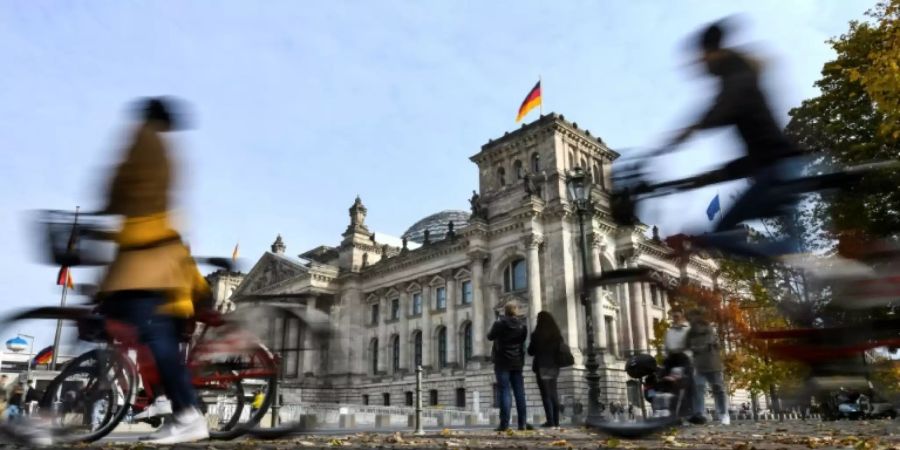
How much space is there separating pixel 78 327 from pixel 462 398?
132ft

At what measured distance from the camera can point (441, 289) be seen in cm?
4972

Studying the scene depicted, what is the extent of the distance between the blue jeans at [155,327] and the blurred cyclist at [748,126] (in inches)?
154

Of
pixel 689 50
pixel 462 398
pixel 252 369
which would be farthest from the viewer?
pixel 462 398

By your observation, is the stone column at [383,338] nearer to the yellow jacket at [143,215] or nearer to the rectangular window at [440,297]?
the rectangular window at [440,297]

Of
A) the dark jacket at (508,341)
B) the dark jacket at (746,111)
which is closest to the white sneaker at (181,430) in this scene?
the dark jacket at (746,111)

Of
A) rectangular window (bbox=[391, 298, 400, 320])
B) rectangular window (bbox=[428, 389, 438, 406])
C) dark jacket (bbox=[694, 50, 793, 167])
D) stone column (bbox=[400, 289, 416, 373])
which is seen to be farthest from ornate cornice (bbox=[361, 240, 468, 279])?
dark jacket (bbox=[694, 50, 793, 167])

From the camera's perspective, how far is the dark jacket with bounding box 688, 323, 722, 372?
7254 millimetres

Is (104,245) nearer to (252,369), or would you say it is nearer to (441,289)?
(252,369)

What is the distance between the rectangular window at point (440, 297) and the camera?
49.1 m

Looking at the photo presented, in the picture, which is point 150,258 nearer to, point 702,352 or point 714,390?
point 702,352

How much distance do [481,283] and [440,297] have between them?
18.2 ft

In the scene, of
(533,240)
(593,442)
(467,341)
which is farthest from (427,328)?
(593,442)

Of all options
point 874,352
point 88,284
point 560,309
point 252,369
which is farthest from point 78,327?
point 874,352

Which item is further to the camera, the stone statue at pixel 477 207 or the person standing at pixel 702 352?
the stone statue at pixel 477 207
